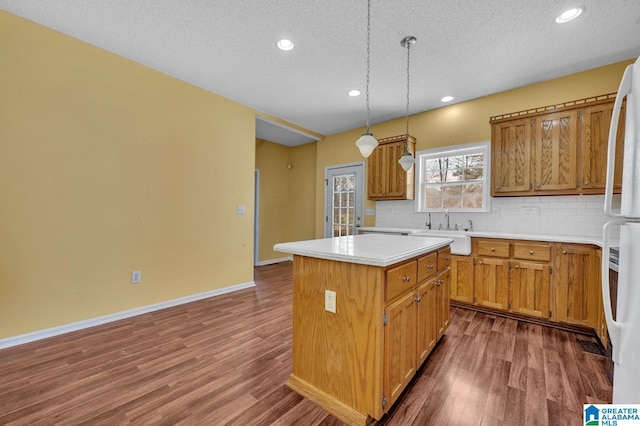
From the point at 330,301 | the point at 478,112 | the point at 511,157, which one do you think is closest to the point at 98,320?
the point at 330,301

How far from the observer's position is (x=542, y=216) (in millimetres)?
3205

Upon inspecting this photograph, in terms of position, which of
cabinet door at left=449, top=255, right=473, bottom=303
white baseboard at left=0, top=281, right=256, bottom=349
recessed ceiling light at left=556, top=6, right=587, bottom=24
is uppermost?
recessed ceiling light at left=556, top=6, right=587, bottom=24

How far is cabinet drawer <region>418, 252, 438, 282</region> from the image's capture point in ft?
5.93

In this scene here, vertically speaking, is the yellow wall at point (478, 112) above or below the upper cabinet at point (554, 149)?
above

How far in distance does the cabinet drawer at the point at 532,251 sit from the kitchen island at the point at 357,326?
1734 mm

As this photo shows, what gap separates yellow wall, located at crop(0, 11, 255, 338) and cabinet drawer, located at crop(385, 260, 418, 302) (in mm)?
2871

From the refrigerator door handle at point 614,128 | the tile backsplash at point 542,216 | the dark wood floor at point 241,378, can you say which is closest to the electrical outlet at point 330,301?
the dark wood floor at point 241,378

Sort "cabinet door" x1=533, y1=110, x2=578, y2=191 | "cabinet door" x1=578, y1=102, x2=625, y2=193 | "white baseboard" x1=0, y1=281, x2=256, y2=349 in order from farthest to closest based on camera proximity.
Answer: "cabinet door" x1=533, y1=110, x2=578, y2=191
"cabinet door" x1=578, y1=102, x2=625, y2=193
"white baseboard" x1=0, y1=281, x2=256, y2=349

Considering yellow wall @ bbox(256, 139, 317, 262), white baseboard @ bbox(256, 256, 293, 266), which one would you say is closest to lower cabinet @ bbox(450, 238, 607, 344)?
yellow wall @ bbox(256, 139, 317, 262)

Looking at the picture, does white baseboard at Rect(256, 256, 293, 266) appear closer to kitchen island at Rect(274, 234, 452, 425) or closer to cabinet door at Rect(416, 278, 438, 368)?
kitchen island at Rect(274, 234, 452, 425)

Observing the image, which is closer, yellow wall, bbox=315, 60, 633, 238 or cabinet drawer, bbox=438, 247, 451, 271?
cabinet drawer, bbox=438, 247, 451, 271

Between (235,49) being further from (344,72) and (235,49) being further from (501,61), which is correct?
(501,61)

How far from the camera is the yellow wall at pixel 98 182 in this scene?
2275 millimetres

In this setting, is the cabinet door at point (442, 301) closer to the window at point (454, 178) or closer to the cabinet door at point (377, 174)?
the window at point (454, 178)
